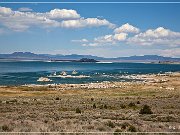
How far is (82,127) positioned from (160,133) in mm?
5317

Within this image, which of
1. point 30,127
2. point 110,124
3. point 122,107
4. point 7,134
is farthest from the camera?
point 122,107

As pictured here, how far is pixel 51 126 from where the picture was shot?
82.2ft

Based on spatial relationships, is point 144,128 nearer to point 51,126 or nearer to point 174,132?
point 174,132

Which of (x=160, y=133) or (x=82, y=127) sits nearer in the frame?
(x=160, y=133)

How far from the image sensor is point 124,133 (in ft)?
73.0

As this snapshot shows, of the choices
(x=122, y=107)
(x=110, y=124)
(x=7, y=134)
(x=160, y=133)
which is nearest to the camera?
(x=7, y=134)

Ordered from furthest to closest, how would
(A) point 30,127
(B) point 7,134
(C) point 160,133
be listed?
1. (A) point 30,127
2. (C) point 160,133
3. (B) point 7,134

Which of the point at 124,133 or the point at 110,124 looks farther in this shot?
the point at 110,124

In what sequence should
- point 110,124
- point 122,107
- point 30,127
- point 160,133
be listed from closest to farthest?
point 160,133 < point 30,127 < point 110,124 < point 122,107

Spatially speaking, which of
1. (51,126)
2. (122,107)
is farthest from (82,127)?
(122,107)

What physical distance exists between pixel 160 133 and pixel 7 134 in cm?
896

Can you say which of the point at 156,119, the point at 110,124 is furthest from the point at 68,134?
the point at 156,119

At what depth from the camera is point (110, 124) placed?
26359 millimetres

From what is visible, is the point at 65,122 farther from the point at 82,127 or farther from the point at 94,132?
the point at 94,132
